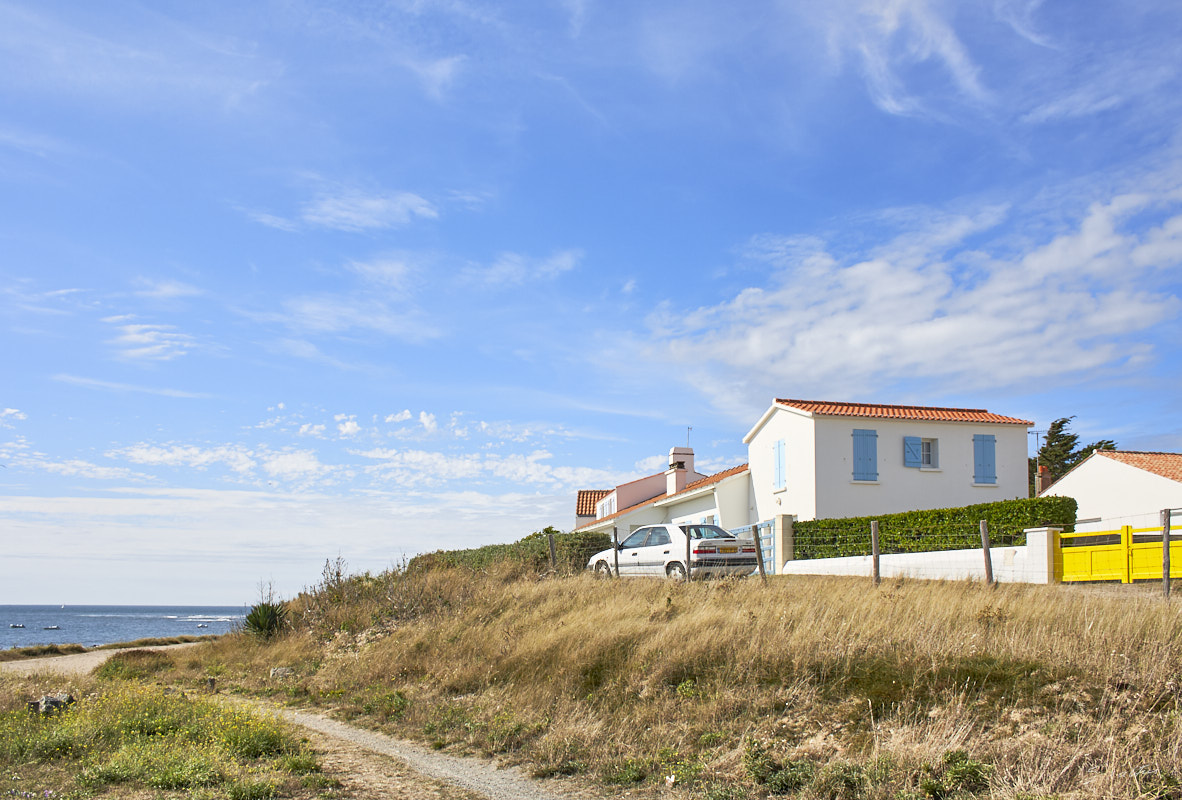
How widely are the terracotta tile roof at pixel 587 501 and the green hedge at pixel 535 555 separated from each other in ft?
80.3

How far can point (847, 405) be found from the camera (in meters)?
30.2

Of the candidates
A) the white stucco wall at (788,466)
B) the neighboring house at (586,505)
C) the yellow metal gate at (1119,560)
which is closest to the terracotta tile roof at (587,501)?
the neighboring house at (586,505)

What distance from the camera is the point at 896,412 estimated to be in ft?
97.1

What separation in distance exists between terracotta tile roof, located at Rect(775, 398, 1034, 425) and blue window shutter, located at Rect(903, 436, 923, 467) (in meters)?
0.80

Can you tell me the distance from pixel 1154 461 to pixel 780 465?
52.2 ft

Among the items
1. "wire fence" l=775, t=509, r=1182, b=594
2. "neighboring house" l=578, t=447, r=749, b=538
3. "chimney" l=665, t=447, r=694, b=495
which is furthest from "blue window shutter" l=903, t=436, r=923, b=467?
"chimney" l=665, t=447, r=694, b=495

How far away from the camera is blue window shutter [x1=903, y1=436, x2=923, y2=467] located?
94.2ft

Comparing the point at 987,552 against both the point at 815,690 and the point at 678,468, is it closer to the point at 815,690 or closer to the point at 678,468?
the point at 815,690

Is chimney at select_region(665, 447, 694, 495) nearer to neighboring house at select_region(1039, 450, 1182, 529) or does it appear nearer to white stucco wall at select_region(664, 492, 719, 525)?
white stucco wall at select_region(664, 492, 719, 525)

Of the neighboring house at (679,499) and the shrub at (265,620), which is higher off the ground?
the neighboring house at (679,499)

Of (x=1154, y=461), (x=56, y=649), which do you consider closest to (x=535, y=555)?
(x=56, y=649)

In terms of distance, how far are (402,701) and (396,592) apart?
20.2 feet

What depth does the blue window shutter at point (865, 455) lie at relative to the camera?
28.3m

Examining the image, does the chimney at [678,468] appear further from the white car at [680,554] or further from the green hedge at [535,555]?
the white car at [680,554]
